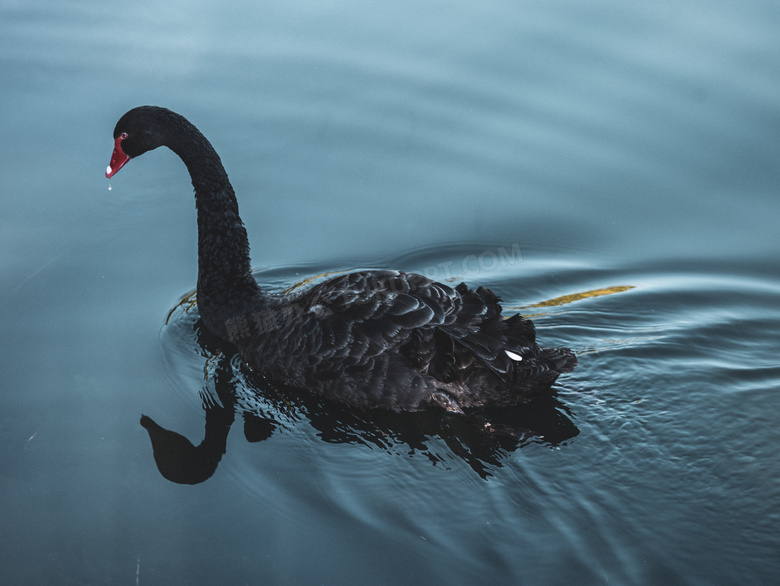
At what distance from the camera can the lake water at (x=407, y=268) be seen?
4.07 meters

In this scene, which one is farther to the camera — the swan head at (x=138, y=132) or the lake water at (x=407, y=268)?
the swan head at (x=138, y=132)

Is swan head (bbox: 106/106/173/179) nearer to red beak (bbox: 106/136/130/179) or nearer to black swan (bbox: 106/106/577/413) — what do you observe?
red beak (bbox: 106/136/130/179)

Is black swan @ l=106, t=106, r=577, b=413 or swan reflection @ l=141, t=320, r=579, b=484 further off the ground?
black swan @ l=106, t=106, r=577, b=413

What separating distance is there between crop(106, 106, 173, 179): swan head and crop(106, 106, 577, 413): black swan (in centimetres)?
143

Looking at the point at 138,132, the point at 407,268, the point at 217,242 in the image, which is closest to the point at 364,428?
the point at 217,242

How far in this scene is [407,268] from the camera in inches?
252

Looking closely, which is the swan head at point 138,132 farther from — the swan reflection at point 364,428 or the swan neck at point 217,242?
the swan reflection at point 364,428

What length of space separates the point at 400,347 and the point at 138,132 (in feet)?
7.87

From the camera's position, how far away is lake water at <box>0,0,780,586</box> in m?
4.07

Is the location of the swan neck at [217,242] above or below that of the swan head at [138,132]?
below

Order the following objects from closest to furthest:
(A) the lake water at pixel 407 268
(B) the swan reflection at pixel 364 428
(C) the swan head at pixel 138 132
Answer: (A) the lake water at pixel 407 268 → (B) the swan reflection at pixel 364 428 → (C) the swan head at pixel 138 132

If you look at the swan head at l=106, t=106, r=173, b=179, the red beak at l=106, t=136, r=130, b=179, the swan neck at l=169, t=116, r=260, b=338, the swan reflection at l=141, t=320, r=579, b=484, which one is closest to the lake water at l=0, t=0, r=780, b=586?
the swan reflection at l=141, t=320, r=579, b=484

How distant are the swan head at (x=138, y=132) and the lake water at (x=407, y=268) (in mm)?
922

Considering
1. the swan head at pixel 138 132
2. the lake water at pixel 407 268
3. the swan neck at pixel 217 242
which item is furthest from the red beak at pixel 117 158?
the lake water at pixel 407 268
